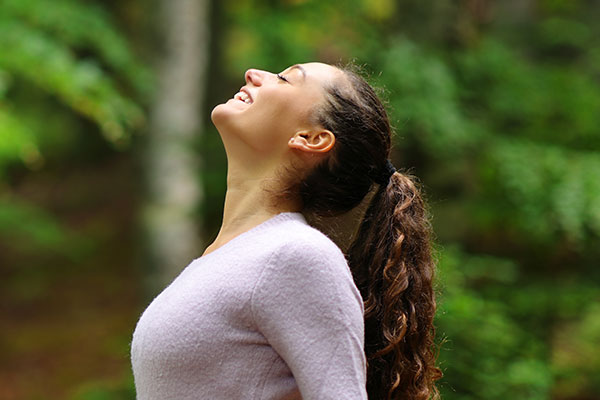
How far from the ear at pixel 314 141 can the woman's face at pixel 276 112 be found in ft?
0.05

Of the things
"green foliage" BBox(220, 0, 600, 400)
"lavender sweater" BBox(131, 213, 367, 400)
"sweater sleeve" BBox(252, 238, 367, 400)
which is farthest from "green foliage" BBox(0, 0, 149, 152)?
"sweater sleeve" BBox(252, 238, 367, 400)

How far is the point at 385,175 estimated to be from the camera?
5.93 feet

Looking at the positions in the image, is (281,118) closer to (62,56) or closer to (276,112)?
(276,112)

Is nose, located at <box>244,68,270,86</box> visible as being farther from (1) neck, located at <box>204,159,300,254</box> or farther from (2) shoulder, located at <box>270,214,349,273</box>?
(2) shoulder, located at <box>270,214,349,273</box>

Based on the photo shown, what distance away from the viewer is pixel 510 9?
6.95 metres

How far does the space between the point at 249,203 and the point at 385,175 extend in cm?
36

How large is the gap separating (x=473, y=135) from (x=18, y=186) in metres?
10.5

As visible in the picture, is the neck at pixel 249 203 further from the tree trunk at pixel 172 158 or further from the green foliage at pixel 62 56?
the tree trunk at pixel 172 158

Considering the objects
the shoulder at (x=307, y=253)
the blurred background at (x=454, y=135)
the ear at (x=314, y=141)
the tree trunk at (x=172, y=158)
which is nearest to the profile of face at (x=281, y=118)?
the ear at (x=314, y=141)

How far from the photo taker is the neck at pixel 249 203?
1.73 m

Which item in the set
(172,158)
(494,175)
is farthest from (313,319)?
(172,158)

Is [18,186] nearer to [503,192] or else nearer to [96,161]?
[96,161]

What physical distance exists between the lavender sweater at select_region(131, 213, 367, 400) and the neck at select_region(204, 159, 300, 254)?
0.16 metres

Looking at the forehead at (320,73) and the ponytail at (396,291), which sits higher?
the forehead at (320,73)
